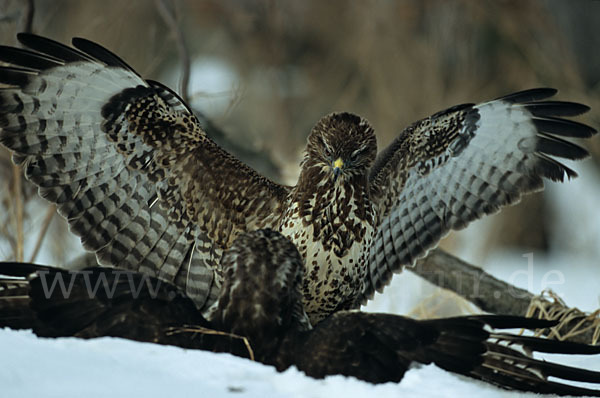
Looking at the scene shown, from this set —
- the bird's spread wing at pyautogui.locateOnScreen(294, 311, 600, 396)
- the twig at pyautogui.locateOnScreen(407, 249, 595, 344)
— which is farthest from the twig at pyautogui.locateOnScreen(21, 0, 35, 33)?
the bird's spread wing at pyautogui.locateOnScreen(294, 311, 600, 396)

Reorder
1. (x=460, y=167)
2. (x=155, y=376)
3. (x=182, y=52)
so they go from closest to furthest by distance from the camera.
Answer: (x=155, y=376) → (x=460, y=167) → (x=182, y=52)

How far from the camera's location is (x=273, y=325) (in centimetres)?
307

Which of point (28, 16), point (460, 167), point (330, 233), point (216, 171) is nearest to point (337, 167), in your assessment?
point (330, 233)

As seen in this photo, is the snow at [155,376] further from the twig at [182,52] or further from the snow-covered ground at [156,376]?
the twig at [182,52]

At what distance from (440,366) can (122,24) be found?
455 cm

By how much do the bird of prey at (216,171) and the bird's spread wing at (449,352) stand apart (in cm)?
92

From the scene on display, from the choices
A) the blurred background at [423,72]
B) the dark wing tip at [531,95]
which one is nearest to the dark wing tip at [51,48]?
the dark wing tip at [531,95]

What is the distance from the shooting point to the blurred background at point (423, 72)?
8.91m

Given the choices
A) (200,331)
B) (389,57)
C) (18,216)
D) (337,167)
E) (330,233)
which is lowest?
(200,331)

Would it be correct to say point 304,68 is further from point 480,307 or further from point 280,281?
point 280,281

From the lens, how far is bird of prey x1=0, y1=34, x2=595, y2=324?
3.70 m

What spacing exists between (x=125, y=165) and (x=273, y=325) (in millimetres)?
1296

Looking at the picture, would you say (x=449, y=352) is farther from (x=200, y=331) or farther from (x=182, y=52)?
(x=182, y=52)

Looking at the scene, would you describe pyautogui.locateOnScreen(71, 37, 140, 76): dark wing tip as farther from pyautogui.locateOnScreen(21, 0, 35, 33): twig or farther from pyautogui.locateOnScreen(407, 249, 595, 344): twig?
pyautogui.locateOnScreen(407, 249, 595, 344): twig
